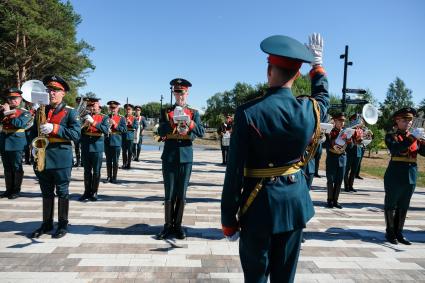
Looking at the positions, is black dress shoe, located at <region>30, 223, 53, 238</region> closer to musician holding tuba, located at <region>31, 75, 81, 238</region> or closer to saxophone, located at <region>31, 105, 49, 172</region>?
musician holding tuba, located at <region>31, 75, 81, 238</region>

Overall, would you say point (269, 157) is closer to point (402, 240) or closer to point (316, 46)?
point (316, 46)

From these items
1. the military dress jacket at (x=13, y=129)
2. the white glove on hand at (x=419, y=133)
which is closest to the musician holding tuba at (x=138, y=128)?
the military dress jacket at (x=13, y=129)

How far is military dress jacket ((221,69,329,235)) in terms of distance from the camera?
2256mm

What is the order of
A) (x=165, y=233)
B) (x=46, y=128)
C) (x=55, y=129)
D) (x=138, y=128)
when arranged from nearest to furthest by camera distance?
→ (x=46, y=128), (x=55, y=129), (x=165, y=233), (x=138, y=128)

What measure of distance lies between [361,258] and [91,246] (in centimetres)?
370

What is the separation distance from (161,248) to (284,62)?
3.43 metres

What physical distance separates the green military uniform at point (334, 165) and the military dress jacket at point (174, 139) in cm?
390

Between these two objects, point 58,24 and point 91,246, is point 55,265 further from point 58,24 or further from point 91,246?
point 58,24

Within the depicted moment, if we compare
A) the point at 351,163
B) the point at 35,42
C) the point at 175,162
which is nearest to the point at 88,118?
the point at 175,162

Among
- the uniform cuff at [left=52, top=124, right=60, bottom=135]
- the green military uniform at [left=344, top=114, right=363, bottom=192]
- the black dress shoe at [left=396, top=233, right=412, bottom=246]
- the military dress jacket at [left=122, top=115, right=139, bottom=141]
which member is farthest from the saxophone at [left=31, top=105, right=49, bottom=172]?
the green military uniform at [left=344, top=114, right=363, bottom=192]

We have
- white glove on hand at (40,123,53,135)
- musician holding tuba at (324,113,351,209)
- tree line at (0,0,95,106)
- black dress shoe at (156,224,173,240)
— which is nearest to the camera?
white glove on hand at (40,123,53,135)

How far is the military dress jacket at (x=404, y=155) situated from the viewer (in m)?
5.62

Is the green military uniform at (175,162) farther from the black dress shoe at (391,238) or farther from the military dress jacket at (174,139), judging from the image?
the black dress shoe at (391,238)

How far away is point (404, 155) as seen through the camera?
5715 millimetres
